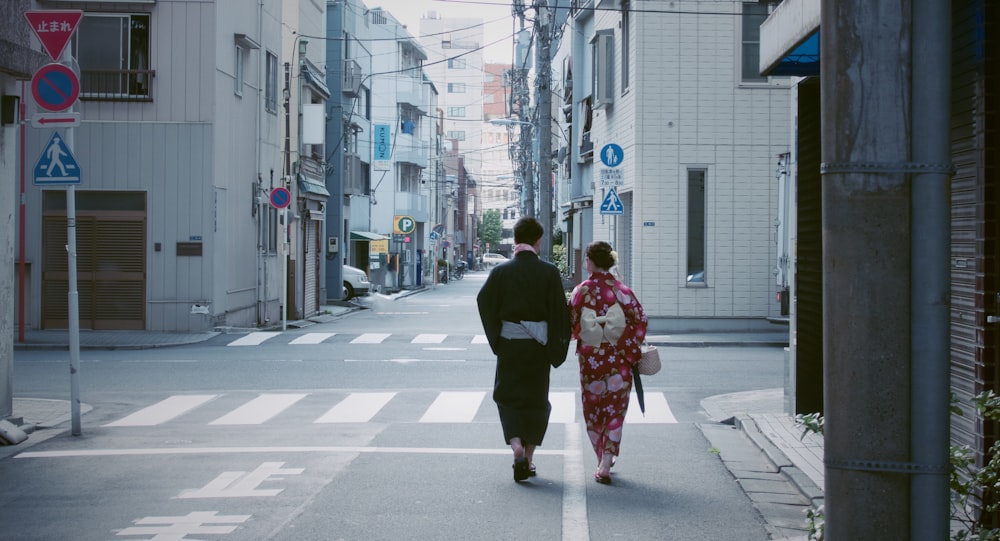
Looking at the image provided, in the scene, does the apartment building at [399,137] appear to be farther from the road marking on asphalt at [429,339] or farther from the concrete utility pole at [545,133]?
the road marking on asphalt at [429,339]

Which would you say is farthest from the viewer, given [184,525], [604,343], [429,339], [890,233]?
[429,339]

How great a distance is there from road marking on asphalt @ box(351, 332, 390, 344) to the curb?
→ 37.1ft

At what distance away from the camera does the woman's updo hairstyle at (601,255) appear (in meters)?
8.61

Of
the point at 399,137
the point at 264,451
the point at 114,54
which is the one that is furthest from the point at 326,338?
the point at 399,137

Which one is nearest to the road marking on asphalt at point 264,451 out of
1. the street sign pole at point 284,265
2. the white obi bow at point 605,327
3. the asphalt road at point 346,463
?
the asphalt road at point 346,463

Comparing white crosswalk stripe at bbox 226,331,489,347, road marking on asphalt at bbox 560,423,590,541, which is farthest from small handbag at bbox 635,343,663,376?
white crosswalk stripe at bbox 226,331,489,347

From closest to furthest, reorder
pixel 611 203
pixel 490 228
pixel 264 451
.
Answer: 1. pixel 264 451
2. pixel 611 203
3. pixel 490 228

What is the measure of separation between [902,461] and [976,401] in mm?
1888

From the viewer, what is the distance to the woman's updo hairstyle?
339 inches

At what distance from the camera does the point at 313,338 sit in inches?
890

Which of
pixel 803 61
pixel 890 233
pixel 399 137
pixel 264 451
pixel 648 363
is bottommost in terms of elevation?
pixel 264 451

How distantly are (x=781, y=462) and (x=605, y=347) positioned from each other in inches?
66.3

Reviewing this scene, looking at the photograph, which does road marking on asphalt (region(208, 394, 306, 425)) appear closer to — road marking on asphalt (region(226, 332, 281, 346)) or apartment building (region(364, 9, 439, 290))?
road marking on asphalt (region(226, 332, 281, 346))

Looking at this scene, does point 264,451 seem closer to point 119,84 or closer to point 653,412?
point 653,412
